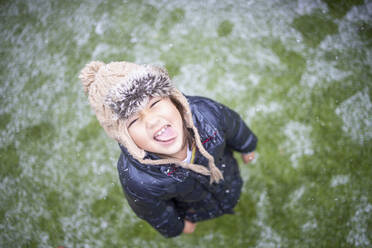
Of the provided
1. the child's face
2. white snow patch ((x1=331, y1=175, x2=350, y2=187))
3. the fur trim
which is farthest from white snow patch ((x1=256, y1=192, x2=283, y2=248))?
the fur trim

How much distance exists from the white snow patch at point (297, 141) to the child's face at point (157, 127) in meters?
0.79

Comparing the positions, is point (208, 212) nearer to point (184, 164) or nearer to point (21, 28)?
point (184, 164)

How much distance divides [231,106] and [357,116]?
0.62 metres

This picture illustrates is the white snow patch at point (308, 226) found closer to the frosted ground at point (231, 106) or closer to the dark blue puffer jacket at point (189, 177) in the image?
the frosted ground at point (231, 106)

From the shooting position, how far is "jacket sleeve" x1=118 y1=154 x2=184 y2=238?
0.82m

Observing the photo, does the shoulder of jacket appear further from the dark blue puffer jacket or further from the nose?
the nose

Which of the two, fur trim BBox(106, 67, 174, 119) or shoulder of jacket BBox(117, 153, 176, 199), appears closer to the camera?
fur trim BBox(106, 67, 174, 119)

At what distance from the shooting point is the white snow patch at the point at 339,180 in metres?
1.31

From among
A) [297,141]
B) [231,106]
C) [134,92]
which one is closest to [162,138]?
[134,92]

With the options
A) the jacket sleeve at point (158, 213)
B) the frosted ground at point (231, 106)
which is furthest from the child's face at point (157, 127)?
the frosted ground at point (231, 106)

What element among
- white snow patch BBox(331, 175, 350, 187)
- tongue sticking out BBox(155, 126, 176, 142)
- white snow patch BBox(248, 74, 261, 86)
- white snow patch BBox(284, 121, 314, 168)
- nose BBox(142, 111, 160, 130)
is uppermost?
nose BBox(142, 111, 160, 130)

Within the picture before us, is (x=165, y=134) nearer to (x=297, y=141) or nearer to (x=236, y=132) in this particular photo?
(x=236, y=132)

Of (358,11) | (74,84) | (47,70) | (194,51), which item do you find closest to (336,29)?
(358,11)

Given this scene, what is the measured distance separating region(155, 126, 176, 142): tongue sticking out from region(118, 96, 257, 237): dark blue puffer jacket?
0.10 metres
